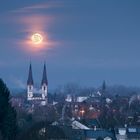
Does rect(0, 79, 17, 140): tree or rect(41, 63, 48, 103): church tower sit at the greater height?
rect(41, 63, 48, 103): church tower

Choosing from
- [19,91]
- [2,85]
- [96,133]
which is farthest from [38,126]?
[19,91]

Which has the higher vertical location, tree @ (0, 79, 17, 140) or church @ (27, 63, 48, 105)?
church @ (27, 63, 48, 105)

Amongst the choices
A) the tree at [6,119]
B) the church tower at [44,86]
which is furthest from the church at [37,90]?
the tree at [6,119]

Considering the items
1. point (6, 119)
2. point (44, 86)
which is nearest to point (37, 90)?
point (44, 86)

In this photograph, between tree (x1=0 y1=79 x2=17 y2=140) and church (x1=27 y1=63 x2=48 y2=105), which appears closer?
tree (x1=0 y1=79 x2=17 y2=140)

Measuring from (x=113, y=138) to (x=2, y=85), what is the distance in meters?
13.1

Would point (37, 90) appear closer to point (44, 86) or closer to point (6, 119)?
point (44, 86)

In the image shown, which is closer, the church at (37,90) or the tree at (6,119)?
the tree at (6,119)

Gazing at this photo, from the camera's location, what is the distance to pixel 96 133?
108 ft

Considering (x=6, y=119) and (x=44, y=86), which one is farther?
(x=44, y=86)

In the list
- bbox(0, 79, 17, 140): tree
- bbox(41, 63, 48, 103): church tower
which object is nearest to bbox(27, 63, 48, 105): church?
bbox(41, 63, 48, 103): church tower

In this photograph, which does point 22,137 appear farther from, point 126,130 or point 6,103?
point 126,130

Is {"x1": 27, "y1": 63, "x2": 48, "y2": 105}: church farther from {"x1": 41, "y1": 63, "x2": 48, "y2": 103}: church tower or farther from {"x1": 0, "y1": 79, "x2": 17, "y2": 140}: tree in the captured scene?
{"x1": 0, "y1": 79, "x2": 17, "y2": 140}: tree

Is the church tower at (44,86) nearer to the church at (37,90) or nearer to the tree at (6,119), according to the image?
the church at (37,90)
